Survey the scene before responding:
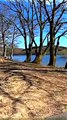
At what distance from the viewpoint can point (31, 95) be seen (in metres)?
12.2

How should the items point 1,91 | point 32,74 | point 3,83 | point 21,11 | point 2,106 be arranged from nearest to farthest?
point 2,106, point 1,91, point 3,83, point 32,74, point 21,11

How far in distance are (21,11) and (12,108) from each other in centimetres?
2736

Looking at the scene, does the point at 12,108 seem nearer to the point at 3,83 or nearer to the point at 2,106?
the point at 2,106

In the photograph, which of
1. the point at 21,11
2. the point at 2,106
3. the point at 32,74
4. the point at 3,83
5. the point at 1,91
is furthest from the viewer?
the point at 21,11

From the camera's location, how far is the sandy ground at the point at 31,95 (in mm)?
10868

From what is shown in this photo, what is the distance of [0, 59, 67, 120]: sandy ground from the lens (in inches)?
428

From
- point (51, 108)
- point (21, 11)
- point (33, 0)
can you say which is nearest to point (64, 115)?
point (51, 108)

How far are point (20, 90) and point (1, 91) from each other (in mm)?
855

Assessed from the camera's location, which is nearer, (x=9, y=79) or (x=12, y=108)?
(x=12, y=108)

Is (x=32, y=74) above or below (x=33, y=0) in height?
below

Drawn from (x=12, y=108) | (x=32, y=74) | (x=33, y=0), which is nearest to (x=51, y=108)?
(x=12, y=108)

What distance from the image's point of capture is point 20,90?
41.7 ft

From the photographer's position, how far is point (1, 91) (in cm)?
1214

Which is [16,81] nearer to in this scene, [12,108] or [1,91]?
[1,91]
